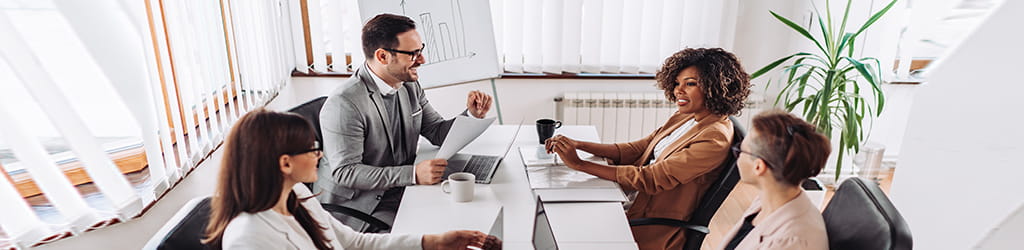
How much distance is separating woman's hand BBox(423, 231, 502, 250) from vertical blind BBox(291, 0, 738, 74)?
7.13 ft

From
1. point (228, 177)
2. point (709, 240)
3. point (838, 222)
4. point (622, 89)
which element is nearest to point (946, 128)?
point (709, 240)

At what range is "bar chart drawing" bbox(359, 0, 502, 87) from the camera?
2684 millimetres

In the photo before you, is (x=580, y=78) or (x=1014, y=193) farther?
(x=580, y=78)

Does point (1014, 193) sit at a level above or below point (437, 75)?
below

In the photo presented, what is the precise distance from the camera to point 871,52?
125 inches

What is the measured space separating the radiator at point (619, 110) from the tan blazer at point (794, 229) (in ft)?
7.66

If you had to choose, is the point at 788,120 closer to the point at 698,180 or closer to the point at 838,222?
the point at 838,222

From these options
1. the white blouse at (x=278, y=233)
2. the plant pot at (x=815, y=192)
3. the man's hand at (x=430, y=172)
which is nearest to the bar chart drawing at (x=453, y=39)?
the man's hand at (x=430, y=172)

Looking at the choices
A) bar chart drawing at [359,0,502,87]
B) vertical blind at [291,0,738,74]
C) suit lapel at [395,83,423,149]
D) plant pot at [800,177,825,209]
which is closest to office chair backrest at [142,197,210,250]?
suit lapel at [395,83,423,149]

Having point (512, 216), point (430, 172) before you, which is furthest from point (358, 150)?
point (512, 216)

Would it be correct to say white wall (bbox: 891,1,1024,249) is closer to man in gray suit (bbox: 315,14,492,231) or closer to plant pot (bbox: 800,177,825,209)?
plant pot (bbox: 800,177,825,209)

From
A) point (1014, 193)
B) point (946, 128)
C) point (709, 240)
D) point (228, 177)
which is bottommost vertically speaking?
point (709, 240)

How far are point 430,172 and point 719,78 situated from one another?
0.88 m

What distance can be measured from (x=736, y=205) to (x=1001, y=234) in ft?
4.10
